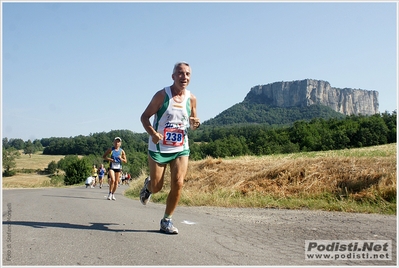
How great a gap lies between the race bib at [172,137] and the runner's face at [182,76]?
0.64 meters

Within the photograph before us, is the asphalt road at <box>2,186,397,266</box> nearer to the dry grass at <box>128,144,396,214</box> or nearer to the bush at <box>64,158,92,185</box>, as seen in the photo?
the dry grass at <box>128,144,396,214</box>

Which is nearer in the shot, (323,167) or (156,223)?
(156,223)

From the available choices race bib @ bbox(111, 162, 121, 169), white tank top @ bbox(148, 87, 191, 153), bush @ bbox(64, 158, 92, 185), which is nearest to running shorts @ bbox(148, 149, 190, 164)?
white tank top @ bbox(148, 87, 191, 153)

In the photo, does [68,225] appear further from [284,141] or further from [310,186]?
[284,141]

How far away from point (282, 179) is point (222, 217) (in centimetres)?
453

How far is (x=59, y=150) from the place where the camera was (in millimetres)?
142000

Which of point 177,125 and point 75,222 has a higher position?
point 177,125

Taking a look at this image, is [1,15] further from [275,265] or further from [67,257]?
[275,265]

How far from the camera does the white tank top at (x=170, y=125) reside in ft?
17.4

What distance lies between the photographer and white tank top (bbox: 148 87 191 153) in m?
5.29

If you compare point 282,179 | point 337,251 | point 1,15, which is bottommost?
point 337,251

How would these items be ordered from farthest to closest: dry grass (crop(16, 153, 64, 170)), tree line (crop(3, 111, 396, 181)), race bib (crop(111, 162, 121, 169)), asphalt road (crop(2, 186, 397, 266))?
dry grass (crop(16, 153, 64, 170)) → tree line (crop(3, 111, 396, 181)) → race bib (crop(111, 162, 121, 169)) → asphalt road (crop(2, 186, 397, 266))

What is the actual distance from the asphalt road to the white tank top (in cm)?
118

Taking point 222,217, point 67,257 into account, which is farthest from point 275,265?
point 222,217
